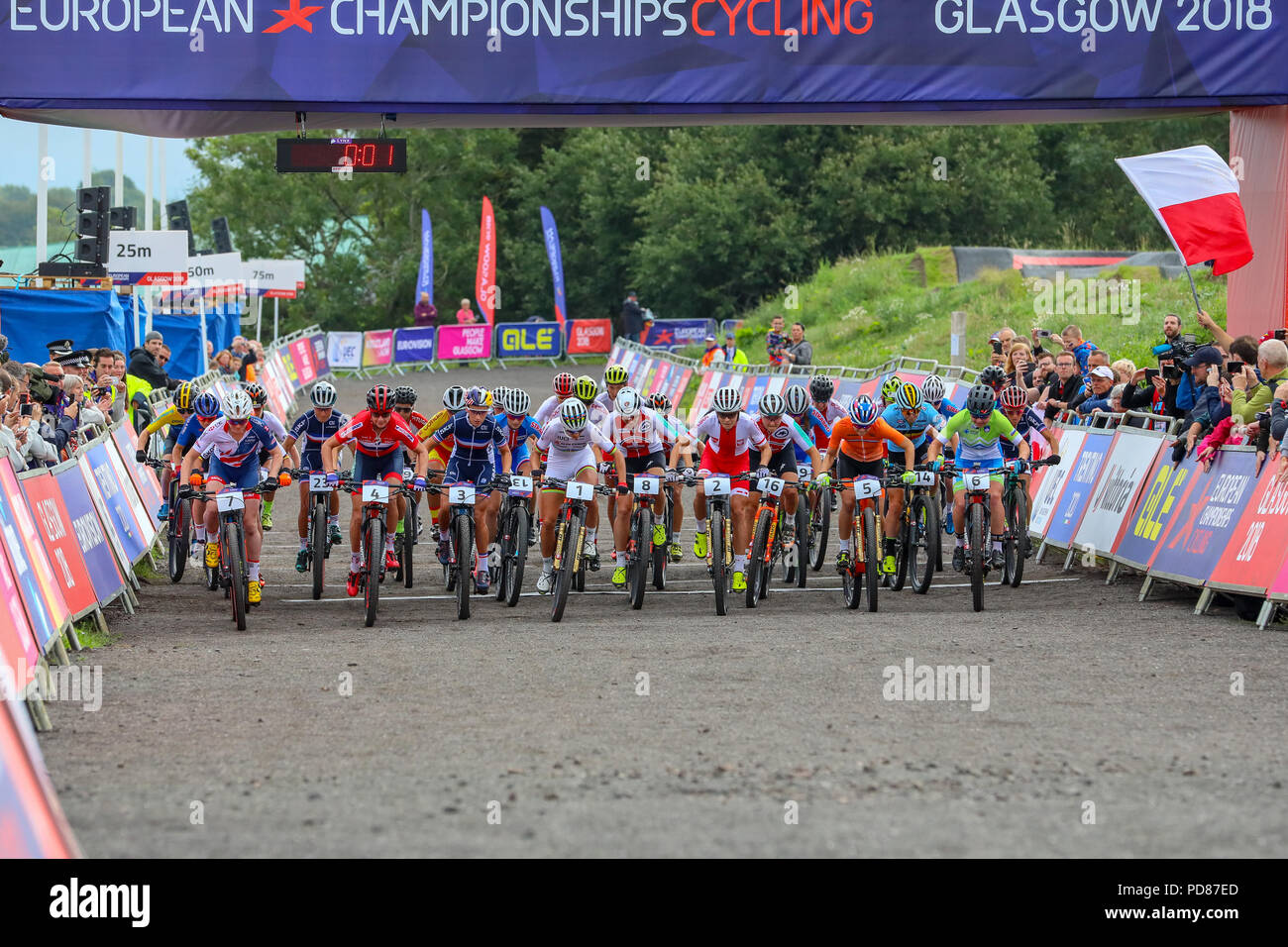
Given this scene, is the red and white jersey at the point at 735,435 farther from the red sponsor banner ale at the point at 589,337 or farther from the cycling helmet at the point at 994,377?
the red sponsor banner ale at the point at 589,337

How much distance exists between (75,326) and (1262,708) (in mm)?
18321

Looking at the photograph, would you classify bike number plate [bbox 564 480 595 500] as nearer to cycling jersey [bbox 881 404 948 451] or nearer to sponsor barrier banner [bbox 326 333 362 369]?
cycling jersey [bbox 881 404 948 451]

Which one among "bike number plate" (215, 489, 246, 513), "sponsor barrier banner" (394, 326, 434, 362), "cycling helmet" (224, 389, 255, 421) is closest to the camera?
"bike number plate" (215, 489, 246, 513)

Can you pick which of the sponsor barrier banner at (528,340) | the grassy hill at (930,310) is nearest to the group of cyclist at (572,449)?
the grassy hill at (930,310)

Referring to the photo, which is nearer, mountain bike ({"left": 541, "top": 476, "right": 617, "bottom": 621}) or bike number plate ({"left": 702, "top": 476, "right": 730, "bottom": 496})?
mountain bike ({"left": 541, "top": 476, "right": 617, "bottom": 621})

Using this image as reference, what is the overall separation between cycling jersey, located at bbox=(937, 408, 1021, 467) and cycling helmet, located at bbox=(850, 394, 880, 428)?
0.91 metres

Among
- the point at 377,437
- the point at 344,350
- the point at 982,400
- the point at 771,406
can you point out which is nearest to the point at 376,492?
the point at 377,437

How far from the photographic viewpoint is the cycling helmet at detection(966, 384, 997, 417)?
13.8m

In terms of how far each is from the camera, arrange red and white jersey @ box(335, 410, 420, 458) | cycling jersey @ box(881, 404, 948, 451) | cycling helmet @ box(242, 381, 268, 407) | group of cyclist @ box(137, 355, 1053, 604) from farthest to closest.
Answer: cycling jersey @ box(881, 404, 948, 451) → cycling helmet @ box(242, 381, 268, 407) → red and white jersey @ box(335, 410, 420, 458) → group of cyclist @ box(137, 355, 1053, 604)

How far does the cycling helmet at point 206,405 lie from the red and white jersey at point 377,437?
3.44ft

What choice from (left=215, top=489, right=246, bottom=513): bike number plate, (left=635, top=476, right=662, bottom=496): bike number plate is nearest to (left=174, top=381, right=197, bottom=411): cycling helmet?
(left=215, top=489, right=246, bottom=513): bike number plate

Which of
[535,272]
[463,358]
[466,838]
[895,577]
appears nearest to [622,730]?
[466,838]

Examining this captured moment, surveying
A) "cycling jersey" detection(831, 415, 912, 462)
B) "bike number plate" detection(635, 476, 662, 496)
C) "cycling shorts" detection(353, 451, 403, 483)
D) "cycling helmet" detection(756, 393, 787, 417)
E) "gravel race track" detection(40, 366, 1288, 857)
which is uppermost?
"cycling helmet" detection(756, 393, 787, 417)
